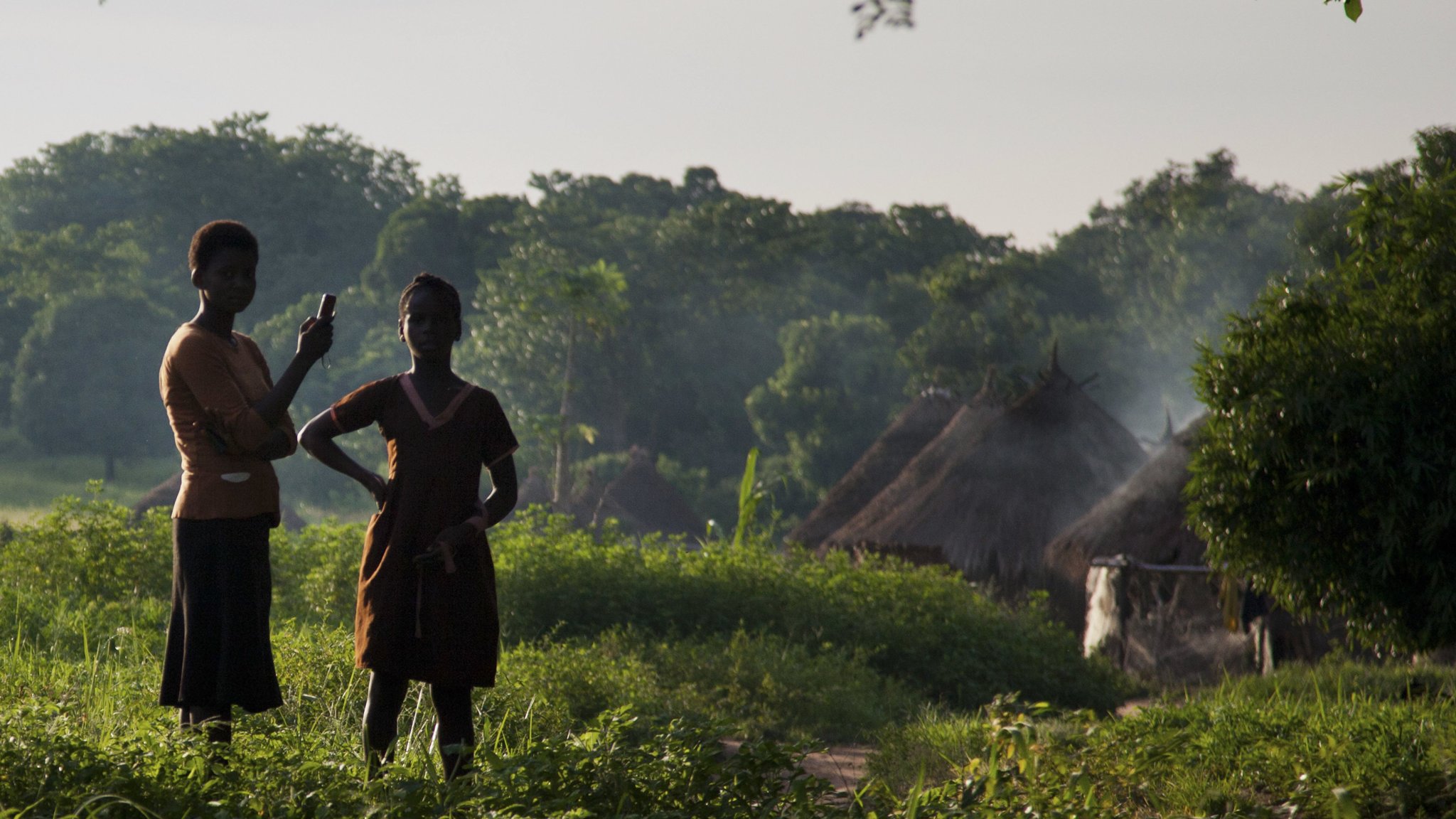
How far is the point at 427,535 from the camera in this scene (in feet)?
14.6

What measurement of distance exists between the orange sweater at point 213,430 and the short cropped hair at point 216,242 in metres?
0.22

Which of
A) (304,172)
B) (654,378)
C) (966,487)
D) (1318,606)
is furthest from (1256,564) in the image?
(304,172)

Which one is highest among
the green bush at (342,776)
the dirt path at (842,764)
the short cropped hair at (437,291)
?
the short cropped hair at (437,291)

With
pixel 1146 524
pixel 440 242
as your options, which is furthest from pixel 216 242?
pixel 440 242

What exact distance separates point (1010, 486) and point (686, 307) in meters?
27.2

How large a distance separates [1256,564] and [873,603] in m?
4.68

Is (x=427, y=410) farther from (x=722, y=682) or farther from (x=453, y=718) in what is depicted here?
(x=722, y=682)

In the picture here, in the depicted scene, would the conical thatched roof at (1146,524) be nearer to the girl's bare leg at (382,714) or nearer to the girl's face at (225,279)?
the girl's bare leg at (382,714)

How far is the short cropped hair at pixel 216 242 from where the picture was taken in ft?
14.6

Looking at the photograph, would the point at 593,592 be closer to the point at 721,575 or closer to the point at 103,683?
the point at 721,575

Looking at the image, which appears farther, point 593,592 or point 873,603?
point 873,603

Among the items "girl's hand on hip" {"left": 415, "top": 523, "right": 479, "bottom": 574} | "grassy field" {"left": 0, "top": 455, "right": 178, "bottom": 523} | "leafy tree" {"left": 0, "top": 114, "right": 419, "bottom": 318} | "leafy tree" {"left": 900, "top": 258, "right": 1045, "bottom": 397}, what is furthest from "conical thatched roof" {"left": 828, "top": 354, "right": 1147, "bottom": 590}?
"leafy tree" {"left": 0, "top": 114, "right": 419, "bottom": 318}

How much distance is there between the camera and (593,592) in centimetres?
1125

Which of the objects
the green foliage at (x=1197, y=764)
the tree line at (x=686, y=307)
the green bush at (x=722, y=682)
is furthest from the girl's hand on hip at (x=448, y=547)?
the tree line at (x=686, y=307)
